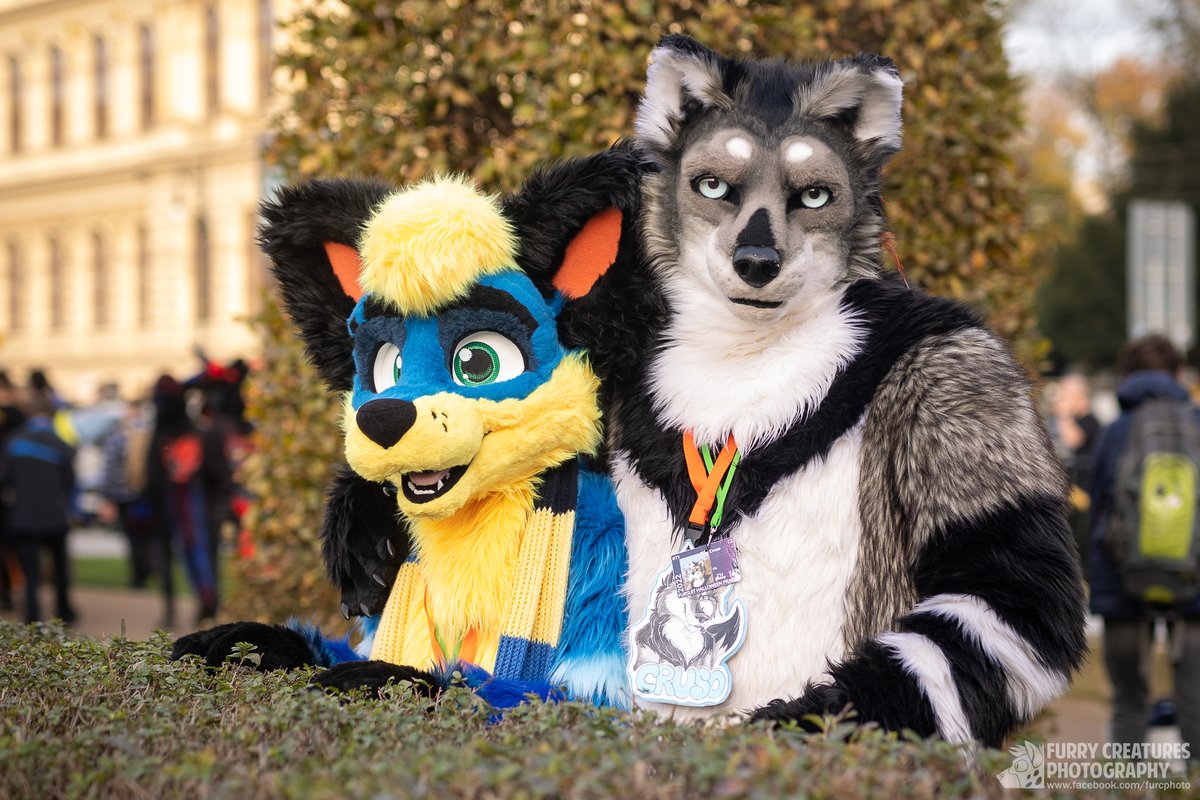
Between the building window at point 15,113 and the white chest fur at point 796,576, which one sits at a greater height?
the building window at point 15,113

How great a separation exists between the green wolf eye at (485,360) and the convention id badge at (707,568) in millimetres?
560

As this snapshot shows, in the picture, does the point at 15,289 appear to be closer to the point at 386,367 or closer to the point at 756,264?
the point at 386,367

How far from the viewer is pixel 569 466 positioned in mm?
2688

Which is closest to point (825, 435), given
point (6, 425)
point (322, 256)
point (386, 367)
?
point (386, 367)

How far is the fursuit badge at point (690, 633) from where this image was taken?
2.39m

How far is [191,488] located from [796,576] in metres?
7.30

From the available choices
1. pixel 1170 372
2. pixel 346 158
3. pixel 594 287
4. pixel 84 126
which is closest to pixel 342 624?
pixel 346 158

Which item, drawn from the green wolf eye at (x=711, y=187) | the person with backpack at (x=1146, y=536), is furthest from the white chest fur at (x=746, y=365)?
the person with backpack at (x=1146, y=536)

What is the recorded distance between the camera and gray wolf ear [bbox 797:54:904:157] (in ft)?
8.27

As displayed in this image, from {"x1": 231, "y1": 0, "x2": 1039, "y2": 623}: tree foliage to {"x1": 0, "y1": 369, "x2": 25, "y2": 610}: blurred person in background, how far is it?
22.6 feet

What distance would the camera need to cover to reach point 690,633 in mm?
2426

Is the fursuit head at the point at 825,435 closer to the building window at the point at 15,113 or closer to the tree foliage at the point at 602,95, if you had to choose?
the tree foliage at the point at 602,95

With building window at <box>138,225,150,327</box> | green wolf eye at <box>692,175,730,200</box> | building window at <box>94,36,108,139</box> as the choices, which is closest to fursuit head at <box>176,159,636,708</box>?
green wolf eye at <box>692,175,730,200</box>

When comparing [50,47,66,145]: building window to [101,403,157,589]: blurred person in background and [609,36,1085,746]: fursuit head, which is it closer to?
[101,403,157,589]: blurred person in background
